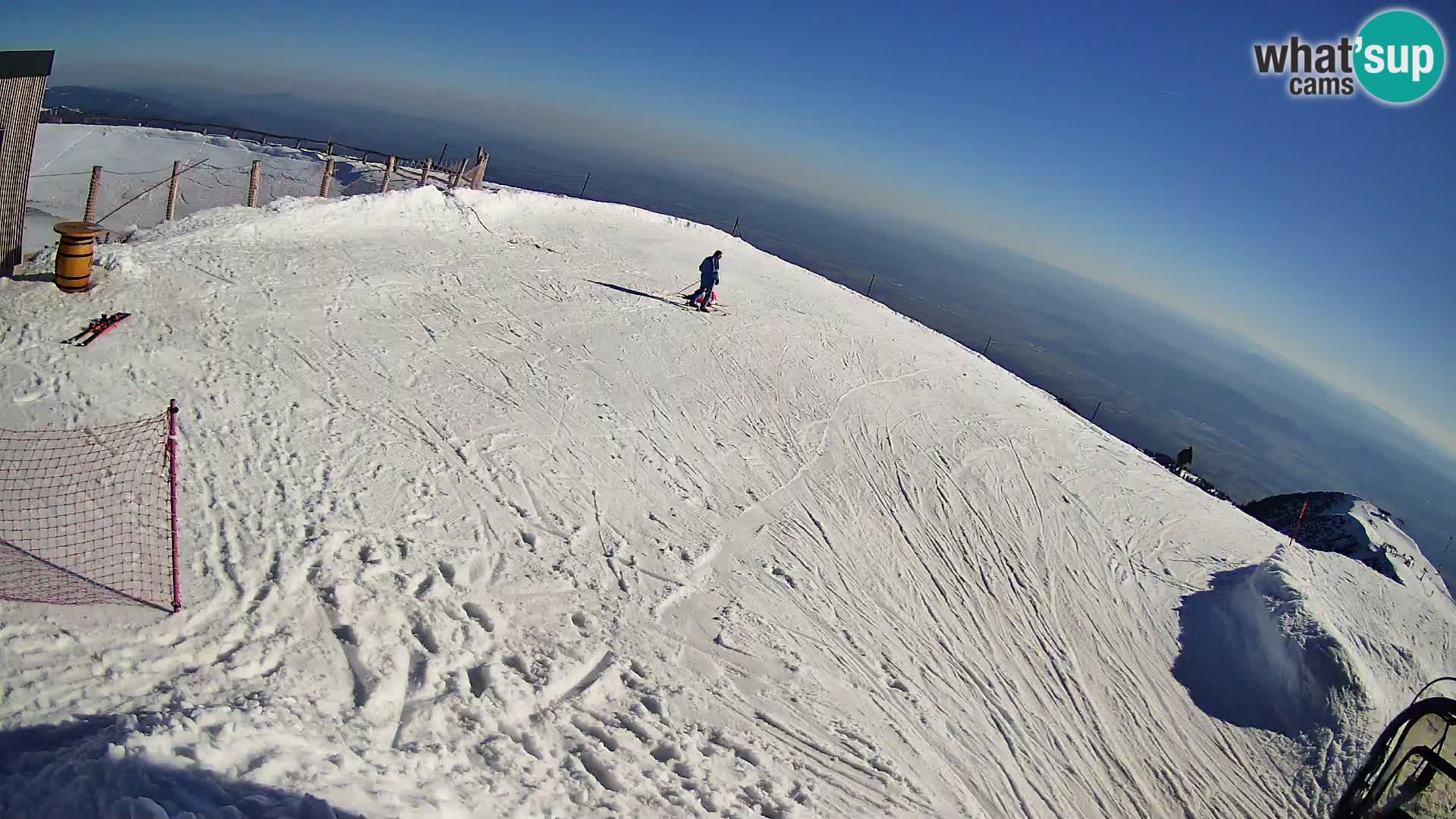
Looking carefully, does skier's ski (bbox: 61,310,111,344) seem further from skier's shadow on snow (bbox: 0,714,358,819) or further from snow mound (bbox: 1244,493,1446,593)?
snow mound (bbox: 1244,493,1446,593)

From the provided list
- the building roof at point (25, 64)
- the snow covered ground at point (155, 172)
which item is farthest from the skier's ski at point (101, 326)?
the snow covered ground at point (155, 172)

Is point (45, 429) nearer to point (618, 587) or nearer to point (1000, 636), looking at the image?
point (618, 587)

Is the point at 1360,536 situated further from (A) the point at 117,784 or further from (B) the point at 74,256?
(B) the point at 74,256

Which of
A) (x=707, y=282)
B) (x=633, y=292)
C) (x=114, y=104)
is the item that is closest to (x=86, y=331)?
(x=633, y=292)

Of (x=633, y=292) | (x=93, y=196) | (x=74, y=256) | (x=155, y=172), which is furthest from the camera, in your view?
(x=155, y=172)

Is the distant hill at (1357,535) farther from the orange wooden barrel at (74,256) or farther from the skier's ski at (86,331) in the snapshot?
the orange wooden barrel at (74,256)

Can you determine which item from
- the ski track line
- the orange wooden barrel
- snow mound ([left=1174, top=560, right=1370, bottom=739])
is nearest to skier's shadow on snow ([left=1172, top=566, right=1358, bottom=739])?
snow mound ([left=1174, top=560, right=1370, bottom=739])

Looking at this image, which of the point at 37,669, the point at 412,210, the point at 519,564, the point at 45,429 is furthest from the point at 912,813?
the point at 412,210
